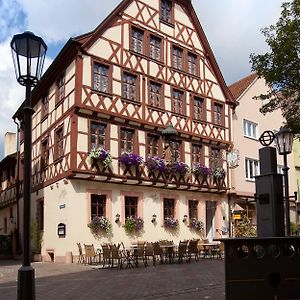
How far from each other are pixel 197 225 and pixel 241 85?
1163 cm

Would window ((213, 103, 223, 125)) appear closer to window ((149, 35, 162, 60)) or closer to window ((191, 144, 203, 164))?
window ((191, 144, 203, 164))

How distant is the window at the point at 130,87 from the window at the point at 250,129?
31.4 ft

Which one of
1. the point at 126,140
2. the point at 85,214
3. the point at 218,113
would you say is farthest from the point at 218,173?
the point at 85,214

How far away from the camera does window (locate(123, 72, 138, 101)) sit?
878 inches

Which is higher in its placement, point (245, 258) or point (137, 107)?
point (137, 107)

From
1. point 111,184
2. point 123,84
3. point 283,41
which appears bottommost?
point 111,184

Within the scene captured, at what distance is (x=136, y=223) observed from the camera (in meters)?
21.4

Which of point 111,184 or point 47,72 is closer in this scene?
point 111,184

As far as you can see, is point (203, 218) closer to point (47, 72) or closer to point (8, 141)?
point (47, 72)

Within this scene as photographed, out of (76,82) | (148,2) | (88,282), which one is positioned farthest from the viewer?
(148,2)

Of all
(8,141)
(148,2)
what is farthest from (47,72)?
(8,141)

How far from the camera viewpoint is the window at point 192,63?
25953 mm

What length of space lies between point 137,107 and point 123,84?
4.12 feet

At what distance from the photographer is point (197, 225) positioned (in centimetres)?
2433
